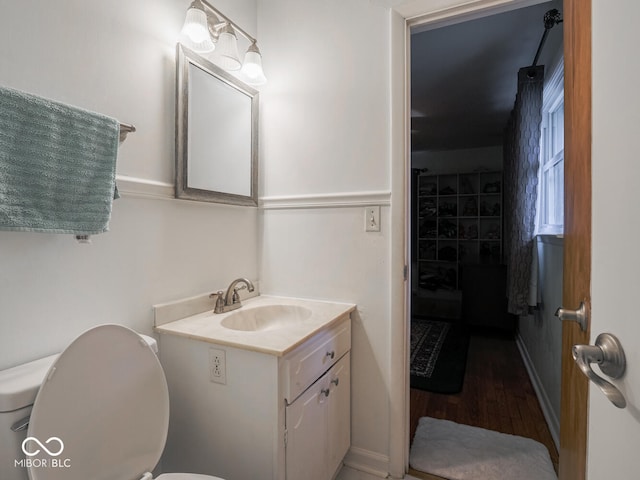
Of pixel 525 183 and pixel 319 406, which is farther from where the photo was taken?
pixel 525 183

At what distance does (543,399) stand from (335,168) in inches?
77.7

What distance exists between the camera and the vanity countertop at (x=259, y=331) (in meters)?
1.08

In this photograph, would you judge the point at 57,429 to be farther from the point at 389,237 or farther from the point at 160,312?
the point at 389,237

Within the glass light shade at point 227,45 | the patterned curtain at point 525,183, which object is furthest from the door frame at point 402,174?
the patterned curtain at point 525,183

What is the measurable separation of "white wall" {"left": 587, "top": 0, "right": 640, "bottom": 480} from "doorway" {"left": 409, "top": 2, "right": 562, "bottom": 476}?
1.01 meters

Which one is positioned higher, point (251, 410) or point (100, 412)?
point (100, 412)

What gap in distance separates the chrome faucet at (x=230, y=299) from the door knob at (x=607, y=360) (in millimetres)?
1216

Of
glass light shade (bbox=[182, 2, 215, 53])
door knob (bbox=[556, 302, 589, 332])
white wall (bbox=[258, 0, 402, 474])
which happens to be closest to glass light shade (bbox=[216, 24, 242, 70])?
glass light shade (bbox=[182, 2, 215, 53])

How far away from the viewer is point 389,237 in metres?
1.53

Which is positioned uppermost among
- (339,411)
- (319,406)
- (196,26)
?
(196,26)

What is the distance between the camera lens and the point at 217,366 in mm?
1144

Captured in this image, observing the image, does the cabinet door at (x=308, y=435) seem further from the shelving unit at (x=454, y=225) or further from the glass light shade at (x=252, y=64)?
the shelving unit at (x=454, y=225)

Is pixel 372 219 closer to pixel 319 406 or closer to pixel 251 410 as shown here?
pixel 319 406

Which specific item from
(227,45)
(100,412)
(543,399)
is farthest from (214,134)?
(543,399)
